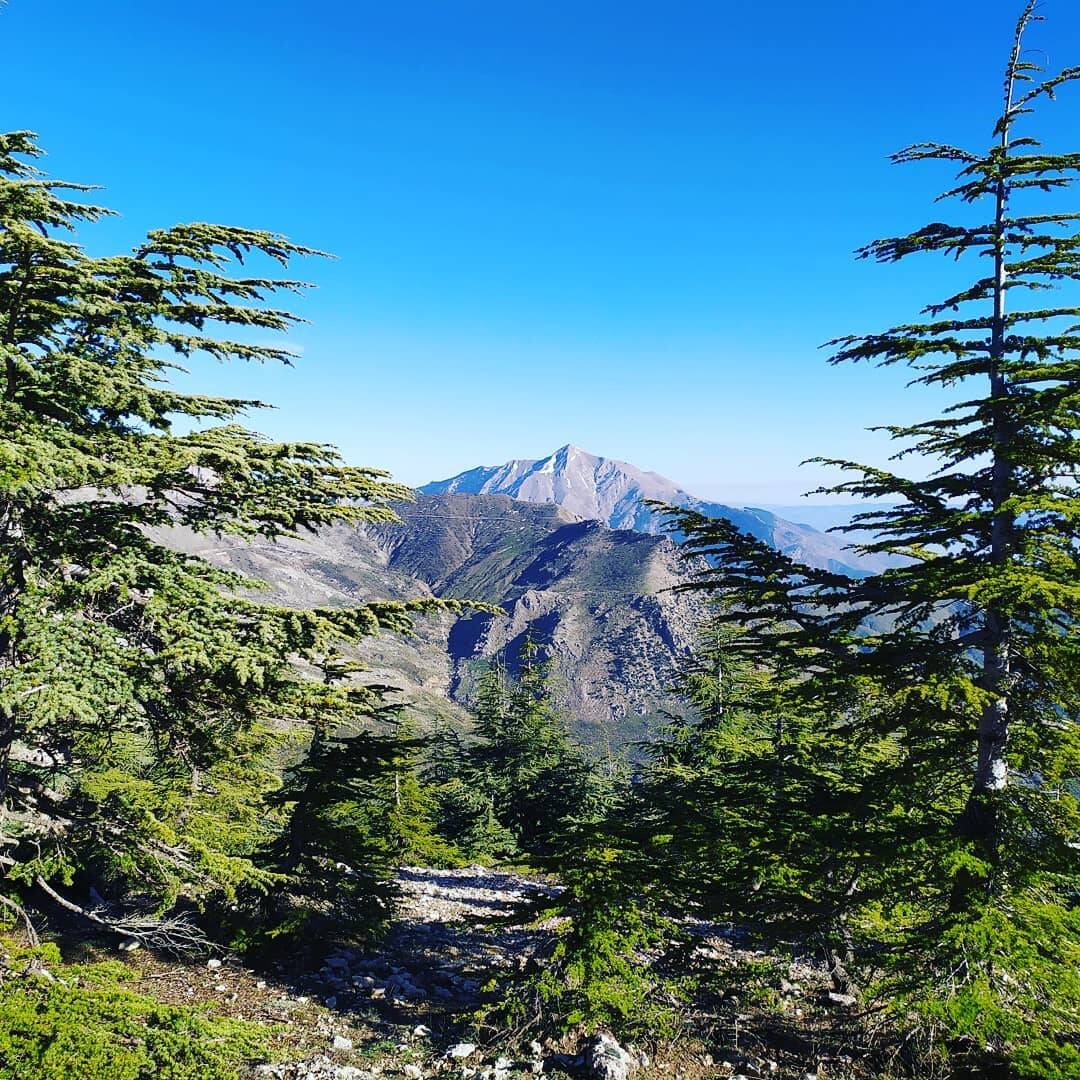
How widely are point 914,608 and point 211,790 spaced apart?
16079mm

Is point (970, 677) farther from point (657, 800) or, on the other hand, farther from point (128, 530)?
point (128, 530)

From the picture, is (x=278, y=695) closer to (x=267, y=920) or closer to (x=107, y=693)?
(x=107, y=693)

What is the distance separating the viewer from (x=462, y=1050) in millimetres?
9594

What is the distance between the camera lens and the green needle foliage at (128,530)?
20.4 feet

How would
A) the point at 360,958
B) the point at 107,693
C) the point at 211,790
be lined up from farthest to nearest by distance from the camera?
the point at 211,790
the point at 360,958
the point at 107,693

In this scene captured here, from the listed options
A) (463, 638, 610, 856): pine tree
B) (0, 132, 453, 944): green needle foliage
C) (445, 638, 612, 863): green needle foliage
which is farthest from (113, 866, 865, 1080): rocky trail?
(463, 638, 610, 856): pine tree

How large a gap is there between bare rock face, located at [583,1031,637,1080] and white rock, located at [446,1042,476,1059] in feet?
5.86

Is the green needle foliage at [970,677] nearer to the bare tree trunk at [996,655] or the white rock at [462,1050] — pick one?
the bare tree trunk at [996,655]

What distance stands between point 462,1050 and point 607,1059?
7.60 feet

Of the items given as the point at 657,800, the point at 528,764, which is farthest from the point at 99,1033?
the point at 528,764

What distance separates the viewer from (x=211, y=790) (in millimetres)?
15281

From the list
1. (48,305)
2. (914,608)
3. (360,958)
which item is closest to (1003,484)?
(914,608)

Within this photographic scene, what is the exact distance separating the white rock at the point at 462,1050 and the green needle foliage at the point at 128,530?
4.67 meters

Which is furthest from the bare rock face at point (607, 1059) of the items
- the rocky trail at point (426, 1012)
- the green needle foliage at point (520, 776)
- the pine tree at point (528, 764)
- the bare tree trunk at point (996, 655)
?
the pine tree at point (528, 764)
